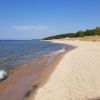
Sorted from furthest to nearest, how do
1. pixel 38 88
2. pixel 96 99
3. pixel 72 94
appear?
pixel 38 88 → pixel 72 94 → pixel 96 99

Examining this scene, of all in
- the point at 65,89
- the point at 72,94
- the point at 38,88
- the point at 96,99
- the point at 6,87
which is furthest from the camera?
the point at 6,87

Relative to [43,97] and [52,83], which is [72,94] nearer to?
[43,97]

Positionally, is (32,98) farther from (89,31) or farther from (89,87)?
(89,31)

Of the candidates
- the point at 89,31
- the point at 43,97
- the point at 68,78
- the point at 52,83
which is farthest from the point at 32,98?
the point at 89,31

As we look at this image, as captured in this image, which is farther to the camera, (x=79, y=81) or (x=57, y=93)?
(x=79, y=81)

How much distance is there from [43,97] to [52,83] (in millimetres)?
2231

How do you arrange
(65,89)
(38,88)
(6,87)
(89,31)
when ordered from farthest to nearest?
(89,31)
(6,87)
(38,88)
(65,89)

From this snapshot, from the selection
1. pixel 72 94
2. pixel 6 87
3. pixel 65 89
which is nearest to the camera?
pixel 72 94

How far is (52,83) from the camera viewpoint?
419 inches

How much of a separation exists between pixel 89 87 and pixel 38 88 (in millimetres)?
2180

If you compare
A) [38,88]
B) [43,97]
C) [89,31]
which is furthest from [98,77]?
[89,31]

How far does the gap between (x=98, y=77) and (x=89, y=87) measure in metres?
1.98

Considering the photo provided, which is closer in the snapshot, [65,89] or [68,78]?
[65,89]

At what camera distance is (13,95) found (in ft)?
30.6
